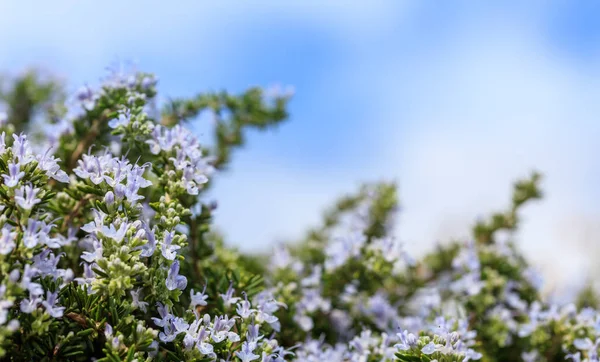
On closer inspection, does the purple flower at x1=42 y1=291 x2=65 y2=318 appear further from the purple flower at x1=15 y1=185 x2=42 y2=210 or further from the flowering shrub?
the purple flower at x1=15 y1=185 x2=42 y2=210

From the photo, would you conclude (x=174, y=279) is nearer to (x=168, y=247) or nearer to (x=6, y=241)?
(x=168, y=247)

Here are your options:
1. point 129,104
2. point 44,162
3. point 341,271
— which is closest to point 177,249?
point 44,162

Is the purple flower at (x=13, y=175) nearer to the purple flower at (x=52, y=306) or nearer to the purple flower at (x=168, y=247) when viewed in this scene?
the purple flower at (x=52, y=306)

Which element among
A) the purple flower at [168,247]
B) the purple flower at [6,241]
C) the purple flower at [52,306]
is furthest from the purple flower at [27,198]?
the purple flower at [168,247]

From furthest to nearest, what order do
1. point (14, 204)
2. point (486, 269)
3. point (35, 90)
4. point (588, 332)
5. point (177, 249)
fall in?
point (35, 90) → point (486, 269) → point (588, 332) → point (177, 249) → point (14, 204)

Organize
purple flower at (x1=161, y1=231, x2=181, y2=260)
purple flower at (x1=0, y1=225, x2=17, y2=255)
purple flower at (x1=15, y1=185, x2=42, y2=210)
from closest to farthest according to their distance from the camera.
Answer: purple flower at (x1=0, y1=225, x2=17, y2=255), purple flower at (x1=15, y1=185, x2=42, y2=210), purple flower at (x1=161, y1=231, x2=181, y2=260)

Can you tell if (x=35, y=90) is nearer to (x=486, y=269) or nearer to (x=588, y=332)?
(x=486, y=269)

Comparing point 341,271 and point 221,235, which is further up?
point 221,235

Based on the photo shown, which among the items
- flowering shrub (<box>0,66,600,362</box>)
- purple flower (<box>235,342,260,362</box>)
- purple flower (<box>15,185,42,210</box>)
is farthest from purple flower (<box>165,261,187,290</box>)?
purple flower (<box>15,185,42,210</box>)

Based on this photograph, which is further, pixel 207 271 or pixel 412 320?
pixel 412 320
